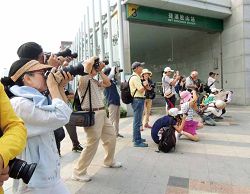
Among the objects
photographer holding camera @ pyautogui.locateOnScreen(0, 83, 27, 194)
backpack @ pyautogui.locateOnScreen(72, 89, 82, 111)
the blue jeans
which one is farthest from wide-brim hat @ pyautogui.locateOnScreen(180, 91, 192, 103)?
photographer holding camera @ pyautogui.locateOnScreen(0, 83, 27, 194)

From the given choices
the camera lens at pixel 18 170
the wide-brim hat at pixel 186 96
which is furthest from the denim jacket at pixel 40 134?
the wide-brim hat at pixel 186 96

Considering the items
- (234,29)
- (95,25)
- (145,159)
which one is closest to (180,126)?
(145,159)

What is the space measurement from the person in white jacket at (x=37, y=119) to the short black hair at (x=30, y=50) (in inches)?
20.5

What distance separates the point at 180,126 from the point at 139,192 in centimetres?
267

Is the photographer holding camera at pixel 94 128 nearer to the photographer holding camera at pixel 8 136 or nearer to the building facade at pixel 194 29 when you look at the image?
the photographer holding camera at pixel 8 136

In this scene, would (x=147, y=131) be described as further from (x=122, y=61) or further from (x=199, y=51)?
(x=199, y=51)

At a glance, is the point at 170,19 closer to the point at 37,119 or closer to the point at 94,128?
the point at 94,128

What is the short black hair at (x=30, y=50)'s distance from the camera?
267 centimetres

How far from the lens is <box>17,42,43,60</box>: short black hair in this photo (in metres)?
2.67

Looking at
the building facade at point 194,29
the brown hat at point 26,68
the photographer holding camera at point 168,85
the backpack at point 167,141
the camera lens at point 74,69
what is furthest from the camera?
the building facade at point 194,29

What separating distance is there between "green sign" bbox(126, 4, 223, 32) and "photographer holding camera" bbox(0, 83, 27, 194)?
10010 millimetres

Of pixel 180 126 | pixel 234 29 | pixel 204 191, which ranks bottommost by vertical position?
pixel 204 191

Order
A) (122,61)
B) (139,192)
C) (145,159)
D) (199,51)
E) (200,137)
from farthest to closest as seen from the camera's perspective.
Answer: (199,51)
(122,61)
(200,137)
(145,159)
(139,192)

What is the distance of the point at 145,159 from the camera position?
512cm
